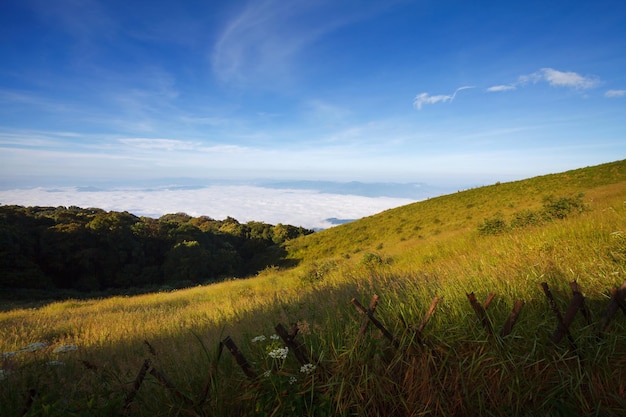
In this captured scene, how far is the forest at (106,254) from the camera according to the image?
105 feet

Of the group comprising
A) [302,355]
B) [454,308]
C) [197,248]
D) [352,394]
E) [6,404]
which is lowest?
[197,248]

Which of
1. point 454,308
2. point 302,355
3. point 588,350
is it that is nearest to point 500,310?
point 454,308

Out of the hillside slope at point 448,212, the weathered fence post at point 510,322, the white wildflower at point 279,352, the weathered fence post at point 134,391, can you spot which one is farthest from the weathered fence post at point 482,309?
the hillside slope at point 448,212

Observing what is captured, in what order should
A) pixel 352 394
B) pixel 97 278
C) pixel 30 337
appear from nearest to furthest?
pixel 352 394 → pixel 30 337 → pixel 97 278

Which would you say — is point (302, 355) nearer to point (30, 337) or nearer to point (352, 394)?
point (352, 394)

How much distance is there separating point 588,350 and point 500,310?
76cm

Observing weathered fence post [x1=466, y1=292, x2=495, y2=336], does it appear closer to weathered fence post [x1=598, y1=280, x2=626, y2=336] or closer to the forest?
weathered fence post [x1=598, y1=280, x2=626, y2=336]

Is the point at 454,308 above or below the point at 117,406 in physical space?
above

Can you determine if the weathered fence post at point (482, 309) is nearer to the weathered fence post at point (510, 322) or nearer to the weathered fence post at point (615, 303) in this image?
the weathered fence post at point (510, 322)

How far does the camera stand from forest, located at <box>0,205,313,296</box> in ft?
105

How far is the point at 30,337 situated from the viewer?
7.76 meters

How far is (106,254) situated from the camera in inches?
1474

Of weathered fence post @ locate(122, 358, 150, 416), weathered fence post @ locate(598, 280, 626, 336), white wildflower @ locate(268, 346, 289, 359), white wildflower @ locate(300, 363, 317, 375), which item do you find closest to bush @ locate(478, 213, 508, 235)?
weathered fence post @ locate(598, 280, 626, 336)

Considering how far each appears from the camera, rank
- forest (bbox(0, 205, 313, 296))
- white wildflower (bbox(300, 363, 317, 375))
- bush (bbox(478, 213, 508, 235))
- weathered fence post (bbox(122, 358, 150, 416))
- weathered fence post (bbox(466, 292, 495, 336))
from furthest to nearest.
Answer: forest (bbox(0, 205, 313, 296)) → bush (bbox(478, 213, 508, 235)) → weathered fence post (bbox(466, 292, 495, 336)) → white wildflower (bbox(300, 363, 317, 375)) → weathered fence post (bbox(122, 358, 150, 416))
